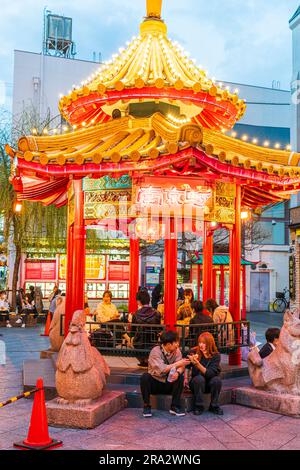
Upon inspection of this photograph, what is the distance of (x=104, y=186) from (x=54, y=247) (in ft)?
45.9

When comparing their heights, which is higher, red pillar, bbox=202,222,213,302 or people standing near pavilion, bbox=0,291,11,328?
red pillar, bbox=202,222,213,302

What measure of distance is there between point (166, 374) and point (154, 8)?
25.4 feet

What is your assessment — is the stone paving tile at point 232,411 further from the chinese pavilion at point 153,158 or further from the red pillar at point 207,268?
the red pillar at point 207,268

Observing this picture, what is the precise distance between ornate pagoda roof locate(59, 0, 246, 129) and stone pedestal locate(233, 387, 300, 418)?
5.22 metres

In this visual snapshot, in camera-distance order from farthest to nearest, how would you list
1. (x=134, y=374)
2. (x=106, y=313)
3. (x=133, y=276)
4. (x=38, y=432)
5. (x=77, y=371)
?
(x=133, y=276) → (x=106, y=313) → (x=134, y=374) → (x=77, y=371) → (x=38, y=432)

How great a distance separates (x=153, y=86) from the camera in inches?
371

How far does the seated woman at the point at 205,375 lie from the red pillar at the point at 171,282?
1.29 m

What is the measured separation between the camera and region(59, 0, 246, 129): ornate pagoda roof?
9.52 metres

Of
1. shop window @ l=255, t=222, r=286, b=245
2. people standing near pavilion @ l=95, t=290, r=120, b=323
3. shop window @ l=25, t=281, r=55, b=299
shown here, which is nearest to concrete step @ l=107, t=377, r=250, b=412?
people standing near pavilion @ l=95, t=290, r=120, b=323

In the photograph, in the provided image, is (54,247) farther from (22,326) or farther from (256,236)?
(256,236)

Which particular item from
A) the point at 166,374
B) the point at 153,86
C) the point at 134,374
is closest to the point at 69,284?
the point at 134,374

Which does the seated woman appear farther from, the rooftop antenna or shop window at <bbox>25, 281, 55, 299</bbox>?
the rooftop antenna

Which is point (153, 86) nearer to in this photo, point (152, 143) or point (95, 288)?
point (152, 143)

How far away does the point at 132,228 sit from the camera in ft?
43.2
